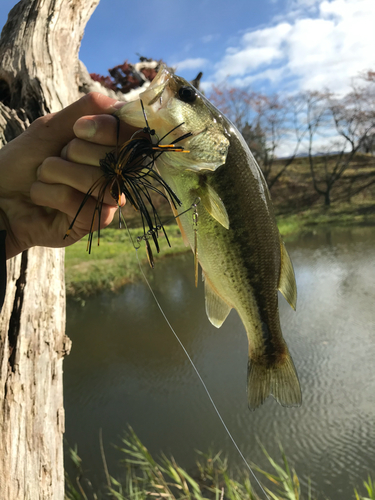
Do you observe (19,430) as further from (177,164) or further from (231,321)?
(231,321)

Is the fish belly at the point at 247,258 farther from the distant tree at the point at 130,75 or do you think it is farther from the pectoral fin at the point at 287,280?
the distant tree at the point at 130,75

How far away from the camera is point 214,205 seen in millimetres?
893

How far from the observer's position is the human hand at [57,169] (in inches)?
36.9

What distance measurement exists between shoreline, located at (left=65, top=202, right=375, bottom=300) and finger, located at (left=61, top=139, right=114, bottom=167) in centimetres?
566

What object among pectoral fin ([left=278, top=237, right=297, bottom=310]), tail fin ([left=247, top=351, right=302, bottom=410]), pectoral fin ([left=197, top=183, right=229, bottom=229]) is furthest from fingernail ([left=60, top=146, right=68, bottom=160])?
tail fin ([left=247, top=351, right=302, bottom=410])

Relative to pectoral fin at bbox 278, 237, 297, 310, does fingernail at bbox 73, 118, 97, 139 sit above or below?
above

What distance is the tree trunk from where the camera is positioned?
A: 1.64 meters

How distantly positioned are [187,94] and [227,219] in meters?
0.34

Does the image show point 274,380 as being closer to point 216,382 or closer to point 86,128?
point 86,128

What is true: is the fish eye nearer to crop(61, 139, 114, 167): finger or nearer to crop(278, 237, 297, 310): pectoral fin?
crop(61, 139, 114, 167): finger

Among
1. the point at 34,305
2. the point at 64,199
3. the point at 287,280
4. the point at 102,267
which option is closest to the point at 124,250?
the point at 102,267

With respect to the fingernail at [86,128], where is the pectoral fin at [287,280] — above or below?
below

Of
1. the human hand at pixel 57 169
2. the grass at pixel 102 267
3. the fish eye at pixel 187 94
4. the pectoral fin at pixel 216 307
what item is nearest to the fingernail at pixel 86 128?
the human hand at pixel 57 169

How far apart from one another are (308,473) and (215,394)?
126cm
